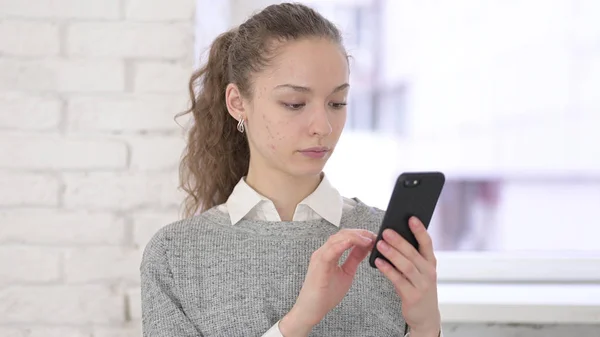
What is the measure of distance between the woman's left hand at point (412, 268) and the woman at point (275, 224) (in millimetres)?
10

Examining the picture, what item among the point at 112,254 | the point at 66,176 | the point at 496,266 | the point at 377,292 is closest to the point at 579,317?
the point at 496,266

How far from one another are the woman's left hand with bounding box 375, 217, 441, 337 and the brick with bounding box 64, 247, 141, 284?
72 centimetres

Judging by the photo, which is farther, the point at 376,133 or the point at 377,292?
the point at 376,133

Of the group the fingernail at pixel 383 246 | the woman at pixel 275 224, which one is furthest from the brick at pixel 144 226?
the fingernail at pixel 383 246

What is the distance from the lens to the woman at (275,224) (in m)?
1.39

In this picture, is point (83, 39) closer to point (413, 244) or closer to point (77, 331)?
point (77, 331)

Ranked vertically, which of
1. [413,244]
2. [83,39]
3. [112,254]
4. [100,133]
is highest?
[83,39]

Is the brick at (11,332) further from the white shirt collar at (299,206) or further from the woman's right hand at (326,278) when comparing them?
the woman's right hand at (326,278)

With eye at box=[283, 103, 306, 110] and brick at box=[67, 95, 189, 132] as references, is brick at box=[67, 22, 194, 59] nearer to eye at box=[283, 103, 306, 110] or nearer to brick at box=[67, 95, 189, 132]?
brick at box=[67, 95, 189, 132]

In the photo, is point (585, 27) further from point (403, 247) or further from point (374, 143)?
point (403, 247)

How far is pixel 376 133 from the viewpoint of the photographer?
7.36 ft

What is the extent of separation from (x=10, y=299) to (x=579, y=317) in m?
1.26

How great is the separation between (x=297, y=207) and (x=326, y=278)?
283 mm

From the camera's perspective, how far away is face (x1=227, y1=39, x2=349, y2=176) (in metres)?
1.38
